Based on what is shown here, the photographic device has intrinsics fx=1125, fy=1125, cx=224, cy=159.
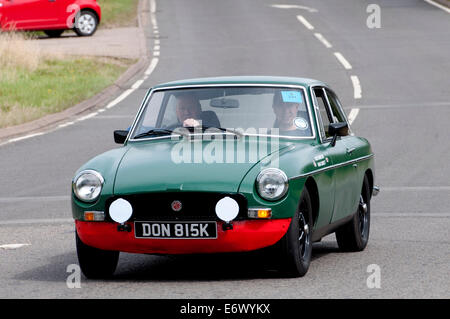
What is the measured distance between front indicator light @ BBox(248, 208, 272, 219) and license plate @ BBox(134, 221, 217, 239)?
0.26 metres

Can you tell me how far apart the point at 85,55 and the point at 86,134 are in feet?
36.6

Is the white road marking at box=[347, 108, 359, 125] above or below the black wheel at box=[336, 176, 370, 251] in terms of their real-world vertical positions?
below

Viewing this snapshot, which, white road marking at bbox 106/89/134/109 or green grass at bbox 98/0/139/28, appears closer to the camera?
white road marking at bbox 106/89/134/109

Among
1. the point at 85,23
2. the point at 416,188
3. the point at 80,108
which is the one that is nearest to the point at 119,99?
the point at 80,108

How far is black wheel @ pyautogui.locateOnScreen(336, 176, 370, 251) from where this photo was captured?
31.9 feet

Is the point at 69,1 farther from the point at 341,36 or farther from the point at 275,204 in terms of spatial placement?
the point at 275,204

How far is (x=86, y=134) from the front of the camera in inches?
824

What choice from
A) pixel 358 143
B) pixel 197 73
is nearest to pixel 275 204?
pixel 358 143

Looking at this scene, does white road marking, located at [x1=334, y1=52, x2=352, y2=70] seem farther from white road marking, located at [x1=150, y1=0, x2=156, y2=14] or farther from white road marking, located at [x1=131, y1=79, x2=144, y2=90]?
white road marking, located at [x1=150, y1=0, x2=156, y2=14]

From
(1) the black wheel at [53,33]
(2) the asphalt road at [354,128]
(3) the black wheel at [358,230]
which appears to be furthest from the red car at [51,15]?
(3) the black wheel at [358,230]

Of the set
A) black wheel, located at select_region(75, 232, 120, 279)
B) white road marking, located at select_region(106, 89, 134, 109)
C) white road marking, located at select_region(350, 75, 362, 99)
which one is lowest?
white road marking, located at select_region(350, 75, 362, 99)

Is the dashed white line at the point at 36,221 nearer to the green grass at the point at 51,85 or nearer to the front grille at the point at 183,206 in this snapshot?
the front grille at the point at 183,206

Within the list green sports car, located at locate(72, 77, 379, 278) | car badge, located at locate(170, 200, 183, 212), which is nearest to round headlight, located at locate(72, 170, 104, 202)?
green sports car, located at locate(72, 77, 379, 278)
